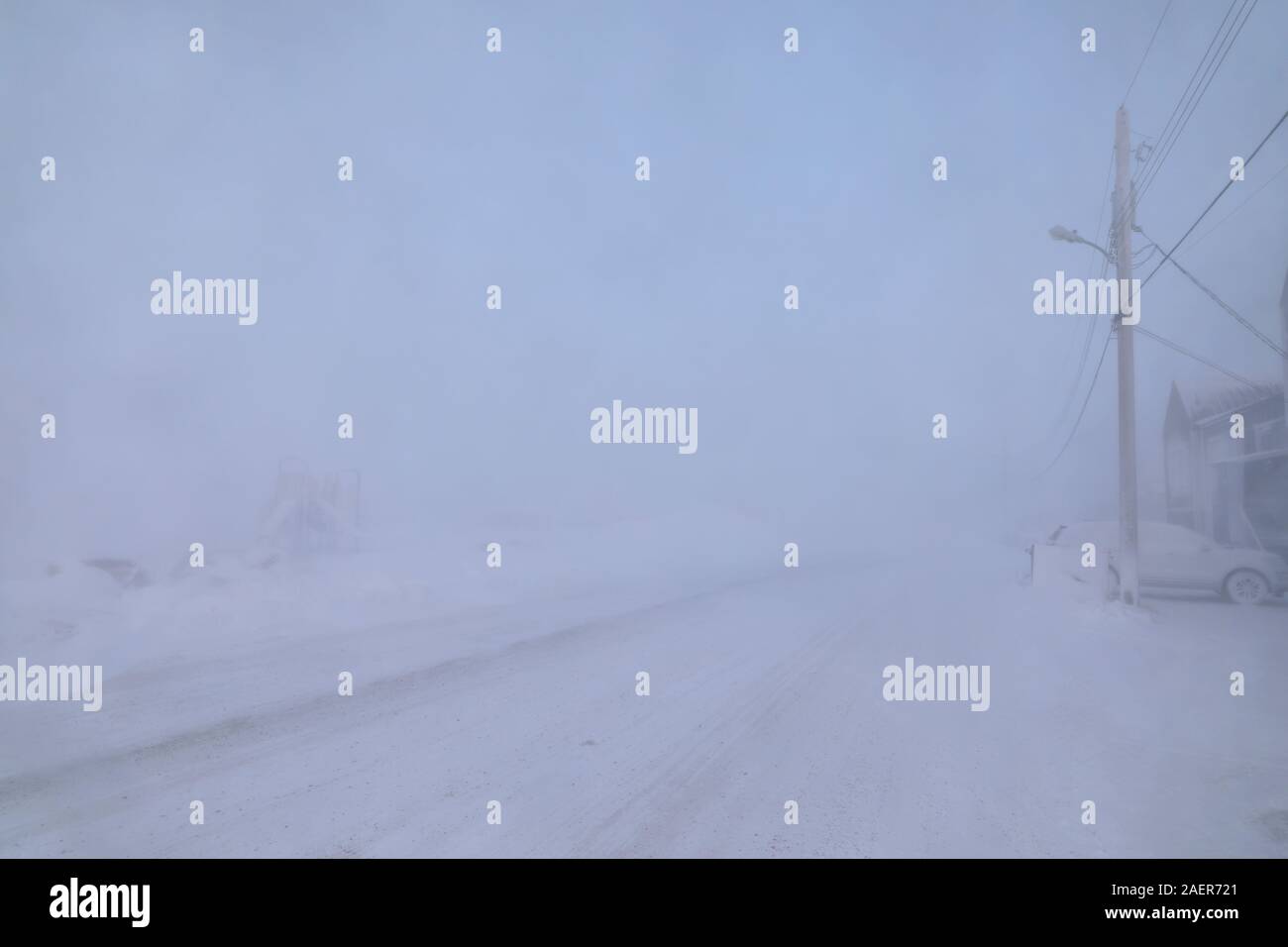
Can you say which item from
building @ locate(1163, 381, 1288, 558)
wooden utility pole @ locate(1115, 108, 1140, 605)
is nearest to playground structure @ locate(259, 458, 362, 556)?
wooden utility pole @ locate(1115, 108, 1140, 605)

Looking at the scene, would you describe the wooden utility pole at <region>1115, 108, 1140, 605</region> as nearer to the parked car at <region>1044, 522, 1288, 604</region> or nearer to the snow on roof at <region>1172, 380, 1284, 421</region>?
the parked car at <region>1044, 522, 1288, 604</region>

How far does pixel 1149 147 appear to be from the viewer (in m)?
14.1

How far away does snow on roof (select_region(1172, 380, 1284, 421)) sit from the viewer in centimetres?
1906

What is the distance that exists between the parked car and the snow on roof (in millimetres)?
5743

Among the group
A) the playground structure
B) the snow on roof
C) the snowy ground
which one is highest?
the snow on roof

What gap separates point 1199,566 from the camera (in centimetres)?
1501

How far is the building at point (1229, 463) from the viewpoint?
57.5 feet

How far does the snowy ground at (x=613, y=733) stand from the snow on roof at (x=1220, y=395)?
31.2ft

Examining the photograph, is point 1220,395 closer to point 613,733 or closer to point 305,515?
point 613,733

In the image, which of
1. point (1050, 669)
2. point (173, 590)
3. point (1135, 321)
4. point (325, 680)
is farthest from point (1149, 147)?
point (173, 590)

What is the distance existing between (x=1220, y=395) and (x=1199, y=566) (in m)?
10.5

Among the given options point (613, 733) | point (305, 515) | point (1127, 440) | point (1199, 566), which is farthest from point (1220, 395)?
point (305, 515)

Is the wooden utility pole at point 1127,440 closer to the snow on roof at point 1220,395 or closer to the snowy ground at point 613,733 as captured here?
the snowy ground at point 613,733
